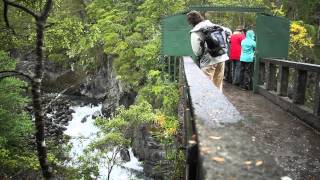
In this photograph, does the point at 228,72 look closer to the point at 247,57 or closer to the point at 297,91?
the point at 247,57

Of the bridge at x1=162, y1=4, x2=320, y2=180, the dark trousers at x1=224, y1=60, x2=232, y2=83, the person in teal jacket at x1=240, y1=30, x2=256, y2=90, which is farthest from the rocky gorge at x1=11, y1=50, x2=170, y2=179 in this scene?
the person in teal jacket at x1=240, y1=30, x2=256, y2=90

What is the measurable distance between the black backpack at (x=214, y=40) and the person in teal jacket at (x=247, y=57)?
3.85 meters

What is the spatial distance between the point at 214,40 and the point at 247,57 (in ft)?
14.3

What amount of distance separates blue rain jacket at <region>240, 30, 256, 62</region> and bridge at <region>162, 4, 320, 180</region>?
19cm

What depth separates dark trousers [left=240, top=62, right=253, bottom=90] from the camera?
1267 centimetres

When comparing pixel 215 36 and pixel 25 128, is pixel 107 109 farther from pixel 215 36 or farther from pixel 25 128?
pixel 215 36

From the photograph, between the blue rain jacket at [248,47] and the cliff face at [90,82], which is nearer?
the blue rain jacket at [248,47]

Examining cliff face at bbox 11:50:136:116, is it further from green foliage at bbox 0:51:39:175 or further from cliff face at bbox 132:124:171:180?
green foliage at bbox 0:51:39:175

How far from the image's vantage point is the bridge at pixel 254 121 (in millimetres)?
2197

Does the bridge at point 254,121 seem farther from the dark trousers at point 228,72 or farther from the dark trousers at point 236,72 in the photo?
the dark trousers at point 228,72

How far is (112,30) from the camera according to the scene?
2292 cm

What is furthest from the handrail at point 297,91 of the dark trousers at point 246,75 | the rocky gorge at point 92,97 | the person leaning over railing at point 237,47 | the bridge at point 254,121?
the rocky gorge at point 92,97

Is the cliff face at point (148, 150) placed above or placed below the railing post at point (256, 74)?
below

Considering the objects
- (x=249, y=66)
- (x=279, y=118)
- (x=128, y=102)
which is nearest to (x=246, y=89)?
(x=249, y=66)
